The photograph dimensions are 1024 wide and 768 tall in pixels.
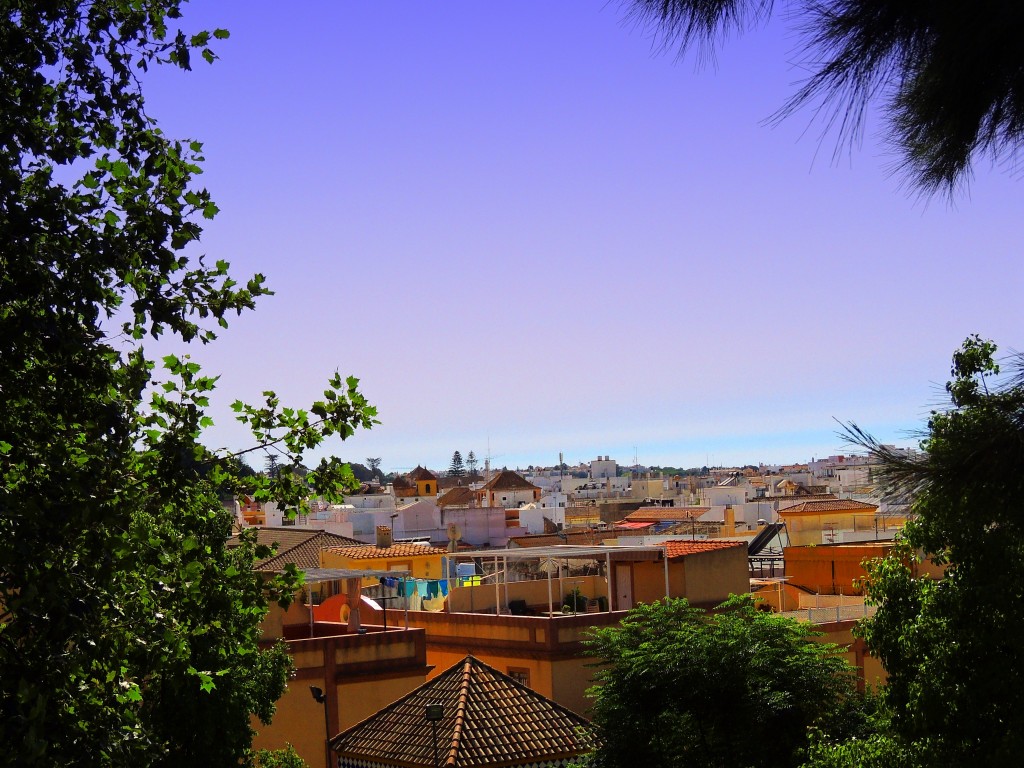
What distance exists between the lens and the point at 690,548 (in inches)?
1160

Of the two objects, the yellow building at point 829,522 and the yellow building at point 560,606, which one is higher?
the yellow building at point 829,522

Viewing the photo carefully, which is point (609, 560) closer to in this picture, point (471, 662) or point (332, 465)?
point (471, 662)

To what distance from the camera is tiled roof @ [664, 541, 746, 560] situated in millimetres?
28422

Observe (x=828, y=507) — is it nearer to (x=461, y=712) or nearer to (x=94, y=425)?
(x=461, y=712)

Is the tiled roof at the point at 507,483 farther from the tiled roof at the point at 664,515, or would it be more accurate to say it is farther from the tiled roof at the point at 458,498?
the tiled roof at the point at 664,515

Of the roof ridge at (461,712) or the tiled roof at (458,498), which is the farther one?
the tiled roof at (458,498)

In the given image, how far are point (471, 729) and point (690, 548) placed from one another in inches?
465

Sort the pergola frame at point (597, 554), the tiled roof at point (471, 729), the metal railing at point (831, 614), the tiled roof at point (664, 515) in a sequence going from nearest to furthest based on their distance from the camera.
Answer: the tiled roof at point (471, 729), the pergola frame at point (597, 554), the metal railing at point (831, 614), the tiled roof at point (664, 515)

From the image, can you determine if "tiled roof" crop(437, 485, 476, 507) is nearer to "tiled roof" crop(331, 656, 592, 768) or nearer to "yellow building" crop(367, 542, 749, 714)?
"yellow building" crop(367, 542, 749, 714)

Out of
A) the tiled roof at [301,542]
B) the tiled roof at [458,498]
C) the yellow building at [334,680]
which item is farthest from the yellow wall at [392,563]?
the tiled roof at [458,498]

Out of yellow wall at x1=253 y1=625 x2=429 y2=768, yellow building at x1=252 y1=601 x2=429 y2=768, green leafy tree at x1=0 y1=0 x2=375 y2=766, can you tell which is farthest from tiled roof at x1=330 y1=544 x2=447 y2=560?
green leafy tree at x1=0 y1=0 x2=375 y2=766

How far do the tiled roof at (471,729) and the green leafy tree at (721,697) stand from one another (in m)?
1.27

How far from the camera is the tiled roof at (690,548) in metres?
28.4

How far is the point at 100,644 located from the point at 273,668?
10008 millimetres
